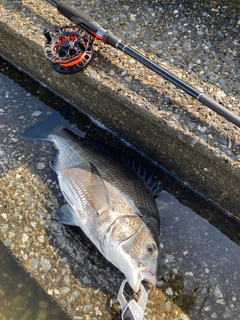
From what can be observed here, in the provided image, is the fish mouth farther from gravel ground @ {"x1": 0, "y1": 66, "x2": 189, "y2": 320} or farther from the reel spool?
the reel spool

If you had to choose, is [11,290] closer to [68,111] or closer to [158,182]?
[158,182]

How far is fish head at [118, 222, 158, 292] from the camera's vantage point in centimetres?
285

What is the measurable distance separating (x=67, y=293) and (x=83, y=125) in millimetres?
1688

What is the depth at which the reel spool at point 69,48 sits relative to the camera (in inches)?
125

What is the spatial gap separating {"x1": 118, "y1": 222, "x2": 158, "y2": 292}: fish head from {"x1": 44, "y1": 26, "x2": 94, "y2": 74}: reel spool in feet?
4.97

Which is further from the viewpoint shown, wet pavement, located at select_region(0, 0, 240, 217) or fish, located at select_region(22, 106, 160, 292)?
wet pavement, located at select_region(0, 0, 240, 217)

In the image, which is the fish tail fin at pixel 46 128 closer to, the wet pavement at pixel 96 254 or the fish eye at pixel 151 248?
the wet pavement at pixel 96 254

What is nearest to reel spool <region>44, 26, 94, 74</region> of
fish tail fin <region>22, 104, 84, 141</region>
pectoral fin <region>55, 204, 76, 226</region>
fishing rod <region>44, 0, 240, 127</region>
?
fishing rod <region>44, 0, 240, 127</region>

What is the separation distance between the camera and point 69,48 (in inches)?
126

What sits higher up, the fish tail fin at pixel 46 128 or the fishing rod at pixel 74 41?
the fishing rod at pixel 74 41

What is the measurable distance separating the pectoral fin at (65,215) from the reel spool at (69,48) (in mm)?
1193

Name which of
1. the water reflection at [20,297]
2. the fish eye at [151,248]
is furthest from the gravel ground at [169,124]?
the fish eye at [151,248]

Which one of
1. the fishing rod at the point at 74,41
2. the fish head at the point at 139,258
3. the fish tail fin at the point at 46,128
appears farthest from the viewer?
the fish tail fin at the point at 46,128

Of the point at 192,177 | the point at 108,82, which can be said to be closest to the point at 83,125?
the point at 108,82
